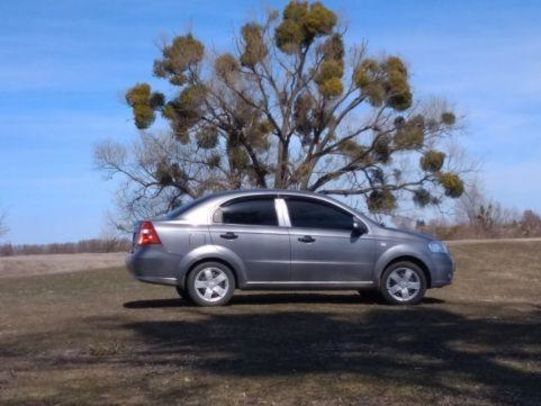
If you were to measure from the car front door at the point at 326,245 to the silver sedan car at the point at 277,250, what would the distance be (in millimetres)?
13

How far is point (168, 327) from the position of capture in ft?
35.9

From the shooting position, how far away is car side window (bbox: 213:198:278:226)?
1303 cm

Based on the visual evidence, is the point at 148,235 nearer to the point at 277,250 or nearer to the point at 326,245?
the point at 277,250

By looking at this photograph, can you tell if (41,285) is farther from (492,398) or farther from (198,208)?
(492,398)

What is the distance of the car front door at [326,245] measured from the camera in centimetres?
1301

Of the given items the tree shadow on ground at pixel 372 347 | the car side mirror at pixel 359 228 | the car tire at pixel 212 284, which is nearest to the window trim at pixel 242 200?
the car tire at pixel 212 284

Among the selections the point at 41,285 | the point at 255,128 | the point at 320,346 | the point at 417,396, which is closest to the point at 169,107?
the point at 255,128

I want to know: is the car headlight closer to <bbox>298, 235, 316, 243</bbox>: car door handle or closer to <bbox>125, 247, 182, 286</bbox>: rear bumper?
<bbox>298, 235, 316, 243</bbox>: car door handle

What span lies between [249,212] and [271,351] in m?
4.13

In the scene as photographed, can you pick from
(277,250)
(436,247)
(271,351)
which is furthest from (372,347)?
(436,247)

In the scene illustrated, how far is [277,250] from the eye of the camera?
13.0 metres

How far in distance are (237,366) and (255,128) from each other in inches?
1292

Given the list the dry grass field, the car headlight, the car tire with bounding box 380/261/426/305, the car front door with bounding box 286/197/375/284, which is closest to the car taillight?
the dry grass field

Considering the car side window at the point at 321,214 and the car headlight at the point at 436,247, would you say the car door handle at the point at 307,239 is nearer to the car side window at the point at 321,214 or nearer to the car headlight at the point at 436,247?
the car side window at the point at 321,214
